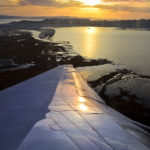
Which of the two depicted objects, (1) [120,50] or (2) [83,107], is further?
(1) [120,50]

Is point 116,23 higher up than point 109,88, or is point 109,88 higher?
point 116,23

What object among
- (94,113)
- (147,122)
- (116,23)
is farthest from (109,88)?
(116,23)

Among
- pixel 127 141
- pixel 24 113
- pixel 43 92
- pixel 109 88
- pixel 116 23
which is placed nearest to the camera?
pixel 127 141

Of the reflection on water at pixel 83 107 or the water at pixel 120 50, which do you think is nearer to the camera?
the reflection on water at pixel 83 107

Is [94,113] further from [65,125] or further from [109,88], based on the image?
[109,88]

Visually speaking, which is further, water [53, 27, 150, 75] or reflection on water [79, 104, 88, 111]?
water [53, 27, 150, 75]

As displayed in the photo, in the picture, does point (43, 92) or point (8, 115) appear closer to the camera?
point (8, 115)

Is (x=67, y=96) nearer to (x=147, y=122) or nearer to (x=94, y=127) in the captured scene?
(x=94, y=127)

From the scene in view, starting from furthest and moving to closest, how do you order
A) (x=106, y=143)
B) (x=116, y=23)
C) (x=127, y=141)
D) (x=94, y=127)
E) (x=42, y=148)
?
(x=116, y=23) → (x=94, y=127) → (x=127, y=141) → (x=106, y=143) → (x=42, y=148)

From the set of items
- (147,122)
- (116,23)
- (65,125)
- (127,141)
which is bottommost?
(147,122)

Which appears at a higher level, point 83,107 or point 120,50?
point 83,107
